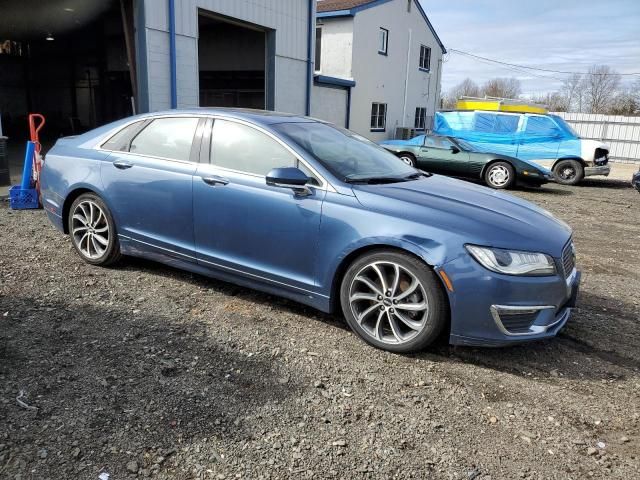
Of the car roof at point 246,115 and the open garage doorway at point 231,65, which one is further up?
the open garage doorway at point 231,65

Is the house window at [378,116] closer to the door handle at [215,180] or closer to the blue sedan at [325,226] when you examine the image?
the blue sedan at [325,226]

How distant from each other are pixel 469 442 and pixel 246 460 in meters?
1.13

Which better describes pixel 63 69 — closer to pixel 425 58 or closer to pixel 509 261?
pixel 425 58

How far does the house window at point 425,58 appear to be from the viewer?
25875 mm

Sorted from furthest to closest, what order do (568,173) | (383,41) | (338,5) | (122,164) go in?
(383,41) → (338,5) → (568,173) → (122,164)

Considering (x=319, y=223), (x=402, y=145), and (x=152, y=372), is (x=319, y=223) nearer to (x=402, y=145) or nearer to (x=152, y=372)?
(x=152, y=372)

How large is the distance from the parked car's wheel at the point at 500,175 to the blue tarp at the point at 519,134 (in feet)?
4.97

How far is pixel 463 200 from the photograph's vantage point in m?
3.75

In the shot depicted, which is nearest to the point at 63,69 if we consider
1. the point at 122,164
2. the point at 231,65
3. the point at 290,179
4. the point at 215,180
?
the point at 231,65

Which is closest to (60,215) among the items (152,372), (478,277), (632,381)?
(152,372)

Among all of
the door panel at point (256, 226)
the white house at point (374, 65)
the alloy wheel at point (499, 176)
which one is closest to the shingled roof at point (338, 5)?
the white house at point (374, 65)

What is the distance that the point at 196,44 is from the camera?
37.5 ft

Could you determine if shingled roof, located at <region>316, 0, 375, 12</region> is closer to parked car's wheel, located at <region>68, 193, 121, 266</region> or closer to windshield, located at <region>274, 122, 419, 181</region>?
windshield, located at <region>274, 122, 419, 181</region>

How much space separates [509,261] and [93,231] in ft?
12.1
